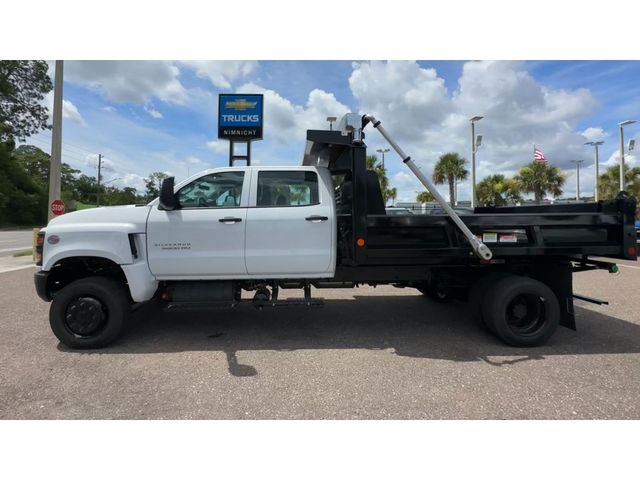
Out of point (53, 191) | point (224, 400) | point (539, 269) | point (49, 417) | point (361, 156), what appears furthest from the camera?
point (53, 191)

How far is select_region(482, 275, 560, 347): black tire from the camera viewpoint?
13.8ft

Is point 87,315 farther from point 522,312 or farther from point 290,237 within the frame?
point 522,312

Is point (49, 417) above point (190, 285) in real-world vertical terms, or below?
below

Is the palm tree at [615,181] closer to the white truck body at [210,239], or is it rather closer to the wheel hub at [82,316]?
the white truck body at [210,239]

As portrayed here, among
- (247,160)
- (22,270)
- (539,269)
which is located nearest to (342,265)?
(539,269)

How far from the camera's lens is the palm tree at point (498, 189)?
41.7 m

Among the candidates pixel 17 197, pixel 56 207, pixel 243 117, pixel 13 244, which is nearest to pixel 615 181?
pixel 243 117

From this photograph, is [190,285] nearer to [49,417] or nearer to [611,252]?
[49,417]

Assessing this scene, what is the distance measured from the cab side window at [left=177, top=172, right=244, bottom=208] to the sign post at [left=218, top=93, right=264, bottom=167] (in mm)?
11099

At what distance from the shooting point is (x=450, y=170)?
35500 mm

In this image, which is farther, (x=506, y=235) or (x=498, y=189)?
(x=498, y=189)

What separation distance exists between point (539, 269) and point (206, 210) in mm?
4212

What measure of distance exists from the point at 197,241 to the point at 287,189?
1.22 metres

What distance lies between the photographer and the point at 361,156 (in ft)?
13.9
